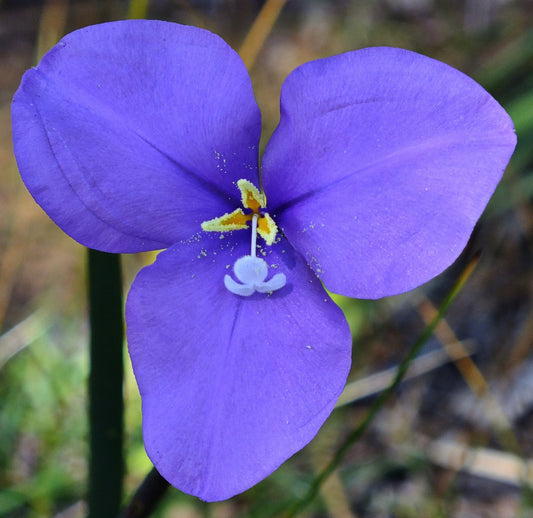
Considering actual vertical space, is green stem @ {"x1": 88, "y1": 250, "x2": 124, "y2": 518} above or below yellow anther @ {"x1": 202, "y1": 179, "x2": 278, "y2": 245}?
below

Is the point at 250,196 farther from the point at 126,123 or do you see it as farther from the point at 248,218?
the point at 126,123

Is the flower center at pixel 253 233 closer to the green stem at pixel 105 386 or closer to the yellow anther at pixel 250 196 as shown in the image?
the yellow anther at pixel 250 196

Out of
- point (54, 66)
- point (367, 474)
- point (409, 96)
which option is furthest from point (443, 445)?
point (54, 66)

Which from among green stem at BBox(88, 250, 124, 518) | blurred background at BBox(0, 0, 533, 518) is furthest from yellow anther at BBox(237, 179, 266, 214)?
blurred background at BBox(0, 0, 533, 518)

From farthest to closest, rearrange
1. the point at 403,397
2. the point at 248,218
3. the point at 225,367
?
the point at 403,397, the point at 248,218, the point at 225,367

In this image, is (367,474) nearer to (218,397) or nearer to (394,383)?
(394,383)

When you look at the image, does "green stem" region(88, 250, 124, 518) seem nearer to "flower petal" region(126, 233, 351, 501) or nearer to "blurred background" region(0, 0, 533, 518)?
"flower petal" region(126, 233, 351, 501)

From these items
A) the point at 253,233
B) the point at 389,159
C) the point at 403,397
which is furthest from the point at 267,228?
the point at 403,397

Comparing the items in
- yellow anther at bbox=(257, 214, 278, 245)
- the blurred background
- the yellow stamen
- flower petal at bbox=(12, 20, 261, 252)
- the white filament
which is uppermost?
flower petal at bbox=(12, 20, 261, 252)
